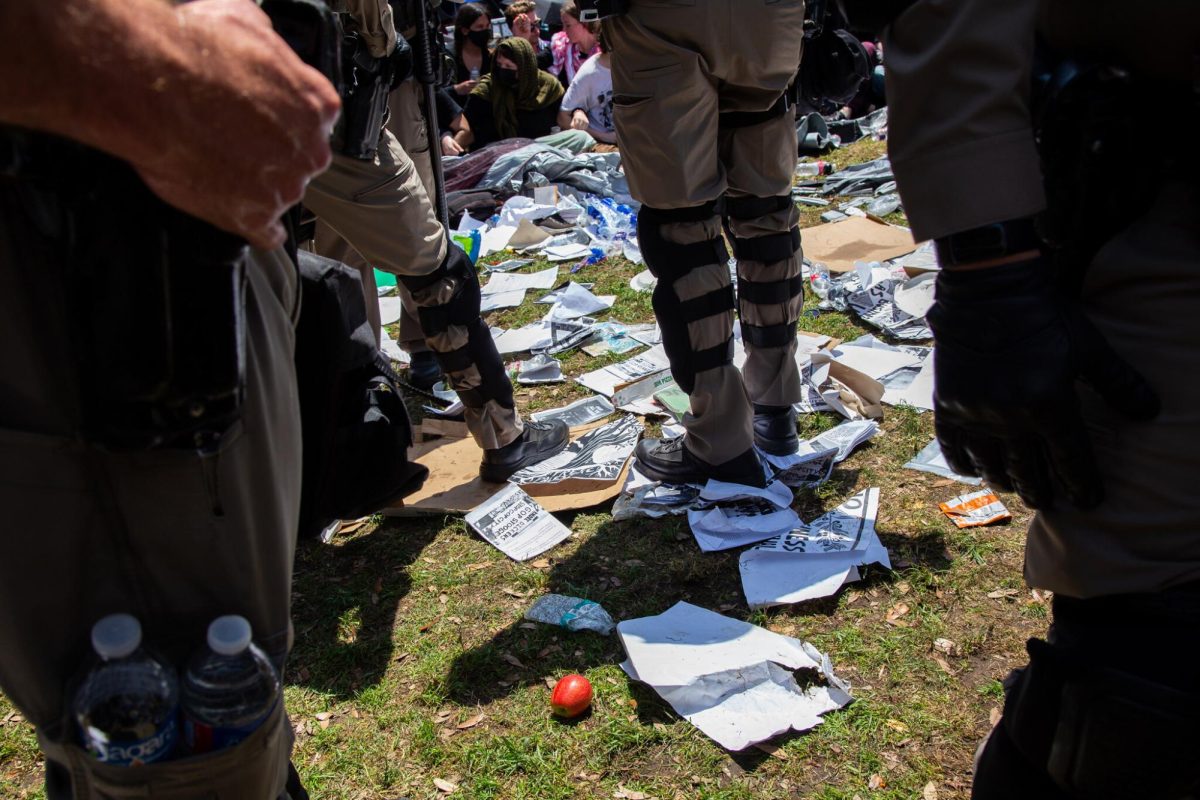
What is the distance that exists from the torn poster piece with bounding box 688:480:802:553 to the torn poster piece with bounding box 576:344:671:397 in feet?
3.53

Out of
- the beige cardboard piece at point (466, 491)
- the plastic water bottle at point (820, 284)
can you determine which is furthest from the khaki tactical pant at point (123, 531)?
the plastic water bottle at point (820, 284)

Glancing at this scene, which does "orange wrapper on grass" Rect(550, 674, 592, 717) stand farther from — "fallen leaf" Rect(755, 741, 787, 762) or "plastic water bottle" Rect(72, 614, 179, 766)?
"plastic water bottle" Rect(72, 614, 179, 766)

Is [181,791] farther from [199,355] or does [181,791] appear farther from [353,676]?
[353,676]

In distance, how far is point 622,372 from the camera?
4266 millimetres

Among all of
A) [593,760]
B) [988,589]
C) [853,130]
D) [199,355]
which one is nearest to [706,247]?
[988,589]

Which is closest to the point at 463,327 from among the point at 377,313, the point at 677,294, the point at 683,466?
the point at 677,294

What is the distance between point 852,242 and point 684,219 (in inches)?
115

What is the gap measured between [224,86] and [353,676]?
195 centimetres

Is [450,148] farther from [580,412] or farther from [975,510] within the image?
[975,510]

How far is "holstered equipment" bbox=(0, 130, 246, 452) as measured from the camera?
1.04m

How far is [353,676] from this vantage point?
2623mm

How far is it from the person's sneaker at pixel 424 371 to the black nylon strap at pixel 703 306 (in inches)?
68.2

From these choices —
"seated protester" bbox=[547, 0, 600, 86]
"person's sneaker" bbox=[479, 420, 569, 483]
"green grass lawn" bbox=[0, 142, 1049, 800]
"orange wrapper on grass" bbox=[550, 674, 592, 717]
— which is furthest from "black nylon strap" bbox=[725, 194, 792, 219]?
"seated protester" bbox=[547, 0, 600, 86]

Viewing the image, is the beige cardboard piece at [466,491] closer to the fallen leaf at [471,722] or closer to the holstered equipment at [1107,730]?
the fallen leaf at [471,722]
